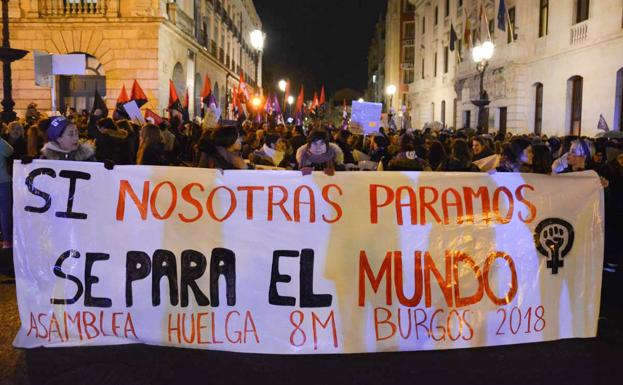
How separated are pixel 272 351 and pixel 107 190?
1669 millimetres

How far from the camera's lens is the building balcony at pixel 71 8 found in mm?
24656

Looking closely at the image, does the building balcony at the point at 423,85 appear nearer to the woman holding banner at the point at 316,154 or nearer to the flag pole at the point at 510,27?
the flag pole at the point at 510,27

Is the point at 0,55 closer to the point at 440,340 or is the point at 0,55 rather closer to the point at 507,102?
the point at 440,340

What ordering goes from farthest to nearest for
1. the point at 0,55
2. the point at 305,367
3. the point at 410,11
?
the point at 410,11, the point at 0,55, the point at 305,367

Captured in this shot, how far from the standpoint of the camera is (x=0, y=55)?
13273mm

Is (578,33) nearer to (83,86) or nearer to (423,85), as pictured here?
(83,86)

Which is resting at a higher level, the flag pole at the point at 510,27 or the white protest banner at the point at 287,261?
the flag pole at the point at 510,27

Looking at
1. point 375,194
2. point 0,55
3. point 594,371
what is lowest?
point 594,371

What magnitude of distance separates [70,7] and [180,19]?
16.4ft

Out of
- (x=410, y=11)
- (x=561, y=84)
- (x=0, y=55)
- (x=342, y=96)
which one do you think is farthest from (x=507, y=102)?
(x=342, y=96)

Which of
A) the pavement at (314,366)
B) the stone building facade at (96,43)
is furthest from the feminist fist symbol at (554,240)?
the stone building facade at (96,43)

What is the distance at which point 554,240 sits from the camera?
4934 millimetres

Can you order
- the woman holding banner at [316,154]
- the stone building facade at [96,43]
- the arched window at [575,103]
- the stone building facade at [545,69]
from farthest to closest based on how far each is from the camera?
1. the stone building facade at [96,43]
2. the arched window at [575,103]
3. the stone building facade at [545,69]
4. the woman holding banner at [316,154]

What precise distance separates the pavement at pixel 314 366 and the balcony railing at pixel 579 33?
63.7ft
